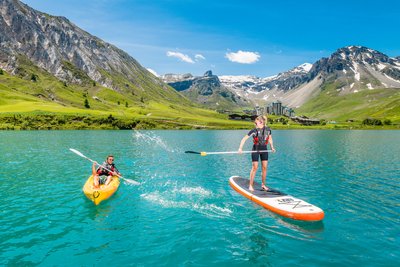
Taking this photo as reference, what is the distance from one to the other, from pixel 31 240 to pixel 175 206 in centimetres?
988

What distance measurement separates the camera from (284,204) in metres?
20.2

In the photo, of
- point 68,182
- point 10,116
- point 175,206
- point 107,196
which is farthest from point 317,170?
point 10,116

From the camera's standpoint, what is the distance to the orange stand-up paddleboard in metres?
18.6

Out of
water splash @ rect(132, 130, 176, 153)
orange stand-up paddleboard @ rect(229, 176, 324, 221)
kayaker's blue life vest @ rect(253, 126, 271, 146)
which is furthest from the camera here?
water splash @ rect(132, 130, 176, 153)

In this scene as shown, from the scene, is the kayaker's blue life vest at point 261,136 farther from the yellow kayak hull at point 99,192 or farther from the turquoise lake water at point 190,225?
the yellow kayak hull at point 99,192

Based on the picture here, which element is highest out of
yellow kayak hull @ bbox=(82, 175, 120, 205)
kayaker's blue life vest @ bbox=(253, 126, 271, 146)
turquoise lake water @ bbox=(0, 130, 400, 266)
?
kayaker's blue life vest @ bbox=(253, 126, 271, 146)

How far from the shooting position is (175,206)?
22.7 m

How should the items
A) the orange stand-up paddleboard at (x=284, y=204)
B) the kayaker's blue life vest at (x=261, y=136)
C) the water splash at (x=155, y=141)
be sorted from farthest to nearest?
the water splash at (x=155, y=141), the kayaker's blue life vest at (x=261, y=136), the orange stand-up paddleboard at (x=284, y=204)

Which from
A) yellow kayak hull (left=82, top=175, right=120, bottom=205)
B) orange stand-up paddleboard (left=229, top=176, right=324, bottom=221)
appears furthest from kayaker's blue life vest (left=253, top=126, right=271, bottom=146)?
yellow kayak hull (left=82, top=175, right=120, bottom=205)

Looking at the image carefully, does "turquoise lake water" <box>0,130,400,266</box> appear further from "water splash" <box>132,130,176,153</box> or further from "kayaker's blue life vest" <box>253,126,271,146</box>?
"water splash" <box>132,130,176,153</box>

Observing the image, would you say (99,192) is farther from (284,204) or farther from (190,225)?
(284,204)

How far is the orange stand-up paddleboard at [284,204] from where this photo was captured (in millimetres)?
18625

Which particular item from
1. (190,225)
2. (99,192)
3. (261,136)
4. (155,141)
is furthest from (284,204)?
(155,141)

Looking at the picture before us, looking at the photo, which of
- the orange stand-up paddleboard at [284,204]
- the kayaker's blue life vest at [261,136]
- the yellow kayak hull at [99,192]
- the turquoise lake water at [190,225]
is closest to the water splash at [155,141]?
the turquoise lake water at [190,225]
